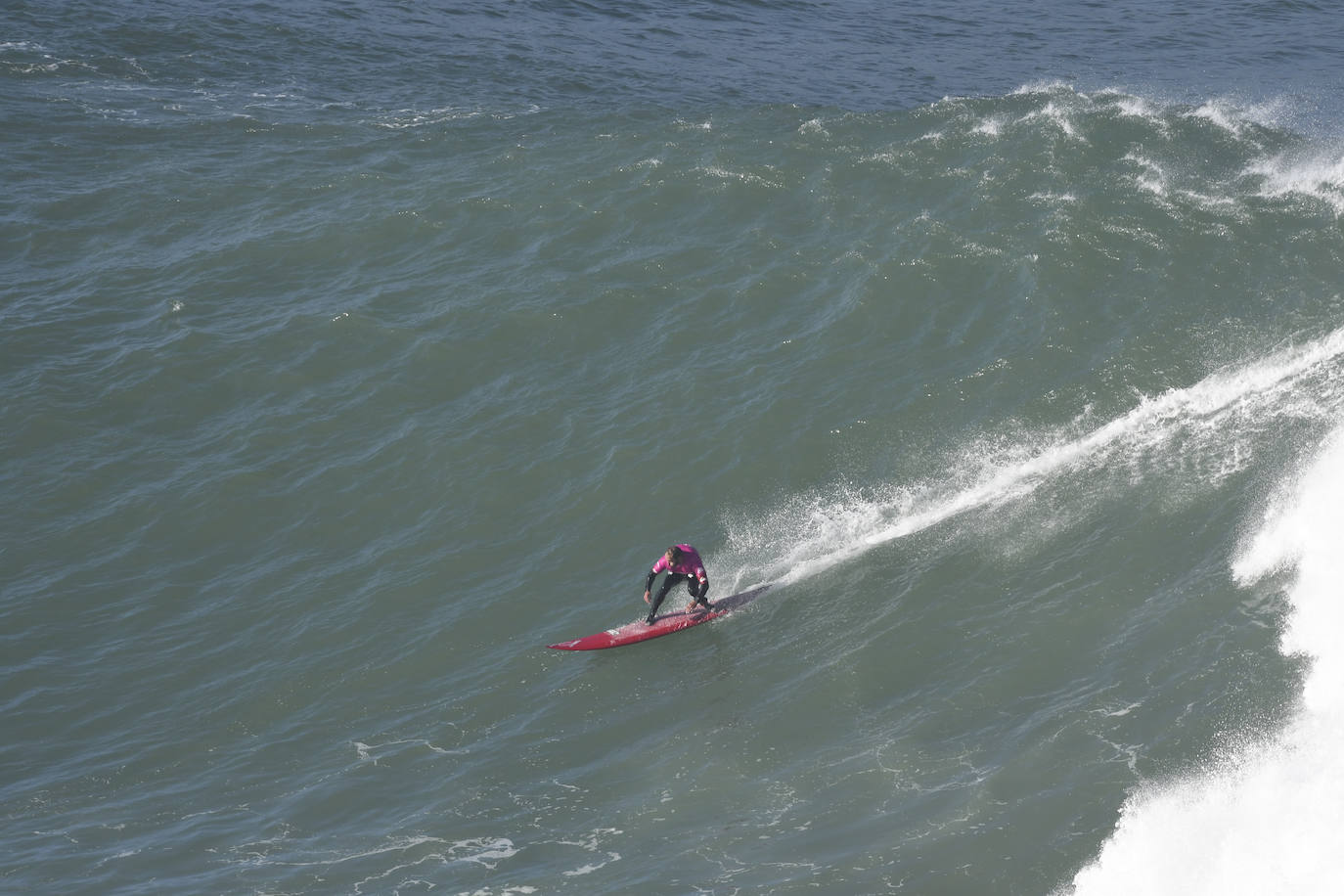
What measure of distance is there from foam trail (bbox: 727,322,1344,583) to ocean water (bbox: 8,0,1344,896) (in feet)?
0.43

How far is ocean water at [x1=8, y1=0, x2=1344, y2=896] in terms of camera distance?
21.2 metres

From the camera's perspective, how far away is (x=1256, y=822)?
1856cm

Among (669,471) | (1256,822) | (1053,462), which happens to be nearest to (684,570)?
(669,471)

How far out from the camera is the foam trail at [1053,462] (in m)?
28.2

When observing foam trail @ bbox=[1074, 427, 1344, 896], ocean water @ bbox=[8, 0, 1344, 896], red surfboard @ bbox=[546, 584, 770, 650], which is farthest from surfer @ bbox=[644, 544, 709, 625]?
foam trail @ bbox=[1074, 427, 1344, 896]

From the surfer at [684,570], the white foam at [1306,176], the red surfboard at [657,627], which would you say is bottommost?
the red surfboard at [657,627]

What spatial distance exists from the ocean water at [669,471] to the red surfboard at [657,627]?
26cm

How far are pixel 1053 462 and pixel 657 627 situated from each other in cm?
1013

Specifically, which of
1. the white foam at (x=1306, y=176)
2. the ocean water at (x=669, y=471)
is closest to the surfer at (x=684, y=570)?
the ocean water at (x=669, y=471)

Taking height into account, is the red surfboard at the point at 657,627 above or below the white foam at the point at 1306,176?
below

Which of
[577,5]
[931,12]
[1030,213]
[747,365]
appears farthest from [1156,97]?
[577,5]

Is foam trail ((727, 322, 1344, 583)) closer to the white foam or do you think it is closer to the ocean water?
the ocean water

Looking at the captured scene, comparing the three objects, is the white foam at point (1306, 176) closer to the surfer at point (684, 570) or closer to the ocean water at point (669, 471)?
the ocean water at point (669, 471)

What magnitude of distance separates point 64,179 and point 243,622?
78.4 feet
